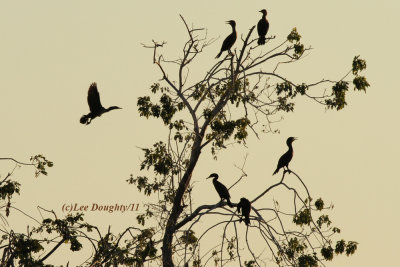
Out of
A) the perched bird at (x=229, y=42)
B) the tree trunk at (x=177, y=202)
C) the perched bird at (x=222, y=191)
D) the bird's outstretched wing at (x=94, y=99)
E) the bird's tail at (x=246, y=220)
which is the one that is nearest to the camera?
the bird's outstretched wing at (x=94, y=99)

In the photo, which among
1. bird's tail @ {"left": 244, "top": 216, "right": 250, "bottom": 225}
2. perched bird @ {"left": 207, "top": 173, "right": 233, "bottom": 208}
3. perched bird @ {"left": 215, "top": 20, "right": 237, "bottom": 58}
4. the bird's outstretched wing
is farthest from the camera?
perched bird @ {"left": 215, "top": 20, "right": 237, "bottom": 58}

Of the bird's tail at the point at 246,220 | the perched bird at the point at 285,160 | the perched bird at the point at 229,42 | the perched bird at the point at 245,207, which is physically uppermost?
the perched bird at the point at 229,42

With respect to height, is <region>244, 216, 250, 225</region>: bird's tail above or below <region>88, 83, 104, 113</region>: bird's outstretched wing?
below

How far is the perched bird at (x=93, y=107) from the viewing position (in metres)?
19.3

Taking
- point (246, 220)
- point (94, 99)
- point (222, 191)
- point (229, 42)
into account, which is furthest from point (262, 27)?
point (94, 99)

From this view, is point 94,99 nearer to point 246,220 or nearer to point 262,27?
point 246,220

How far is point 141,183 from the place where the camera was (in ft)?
75.5

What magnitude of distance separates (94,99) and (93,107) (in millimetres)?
245

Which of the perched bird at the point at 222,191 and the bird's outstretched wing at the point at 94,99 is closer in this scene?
the bird's outstretched wing at the point at 94,99

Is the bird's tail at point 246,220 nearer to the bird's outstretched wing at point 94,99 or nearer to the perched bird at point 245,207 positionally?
the perched bird at point 245,207

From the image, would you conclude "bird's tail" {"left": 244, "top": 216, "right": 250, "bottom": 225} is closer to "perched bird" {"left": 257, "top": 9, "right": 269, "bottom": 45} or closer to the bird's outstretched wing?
the bird's outstretched wing

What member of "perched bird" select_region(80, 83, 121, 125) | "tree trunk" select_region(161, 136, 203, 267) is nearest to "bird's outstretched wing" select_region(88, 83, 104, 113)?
"perched bird" select_region(80, 83, 121, 125)

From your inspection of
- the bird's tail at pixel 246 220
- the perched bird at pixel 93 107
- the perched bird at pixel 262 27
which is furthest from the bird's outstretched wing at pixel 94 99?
the perched bird at pixel 262 27

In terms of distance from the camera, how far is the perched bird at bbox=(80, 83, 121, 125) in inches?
759
